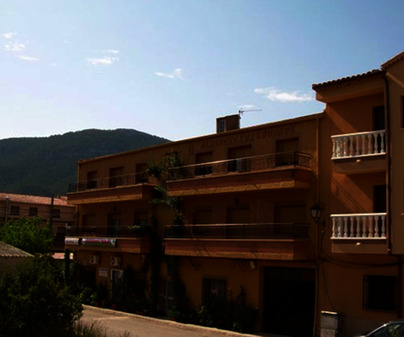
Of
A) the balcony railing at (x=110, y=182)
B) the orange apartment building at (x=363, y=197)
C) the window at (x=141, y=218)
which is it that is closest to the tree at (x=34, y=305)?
the orange apartment building at (x=363, y=197)

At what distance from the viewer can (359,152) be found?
2133 centimetres

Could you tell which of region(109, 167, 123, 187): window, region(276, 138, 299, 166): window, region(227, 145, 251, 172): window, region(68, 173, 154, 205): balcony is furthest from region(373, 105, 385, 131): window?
region(109, 167, 123, 187): window

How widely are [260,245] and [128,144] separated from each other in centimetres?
12714

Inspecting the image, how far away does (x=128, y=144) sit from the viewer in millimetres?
149375

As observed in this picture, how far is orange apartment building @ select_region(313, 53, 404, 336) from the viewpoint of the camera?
2025 cm

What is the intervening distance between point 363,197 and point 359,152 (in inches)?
72.3

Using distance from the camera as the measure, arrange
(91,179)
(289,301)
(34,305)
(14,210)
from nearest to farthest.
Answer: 1. (34,305)
2. (289,301)
3. (91,179)
4. (14,210)

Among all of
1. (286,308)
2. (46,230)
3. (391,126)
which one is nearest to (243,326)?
(286,308)

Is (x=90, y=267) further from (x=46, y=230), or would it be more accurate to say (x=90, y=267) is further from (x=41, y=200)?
(x=41, y=200)

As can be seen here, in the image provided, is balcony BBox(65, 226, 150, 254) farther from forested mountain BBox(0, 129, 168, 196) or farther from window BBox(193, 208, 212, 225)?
forested mountain BBox(0, 129, 168, 196)

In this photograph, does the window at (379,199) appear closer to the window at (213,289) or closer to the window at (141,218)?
the window at (213,289)

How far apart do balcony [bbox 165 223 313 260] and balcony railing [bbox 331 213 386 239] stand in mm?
2052

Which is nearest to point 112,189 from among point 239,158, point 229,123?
point 229,123

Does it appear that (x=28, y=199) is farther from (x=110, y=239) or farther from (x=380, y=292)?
(x=380, y=292)
